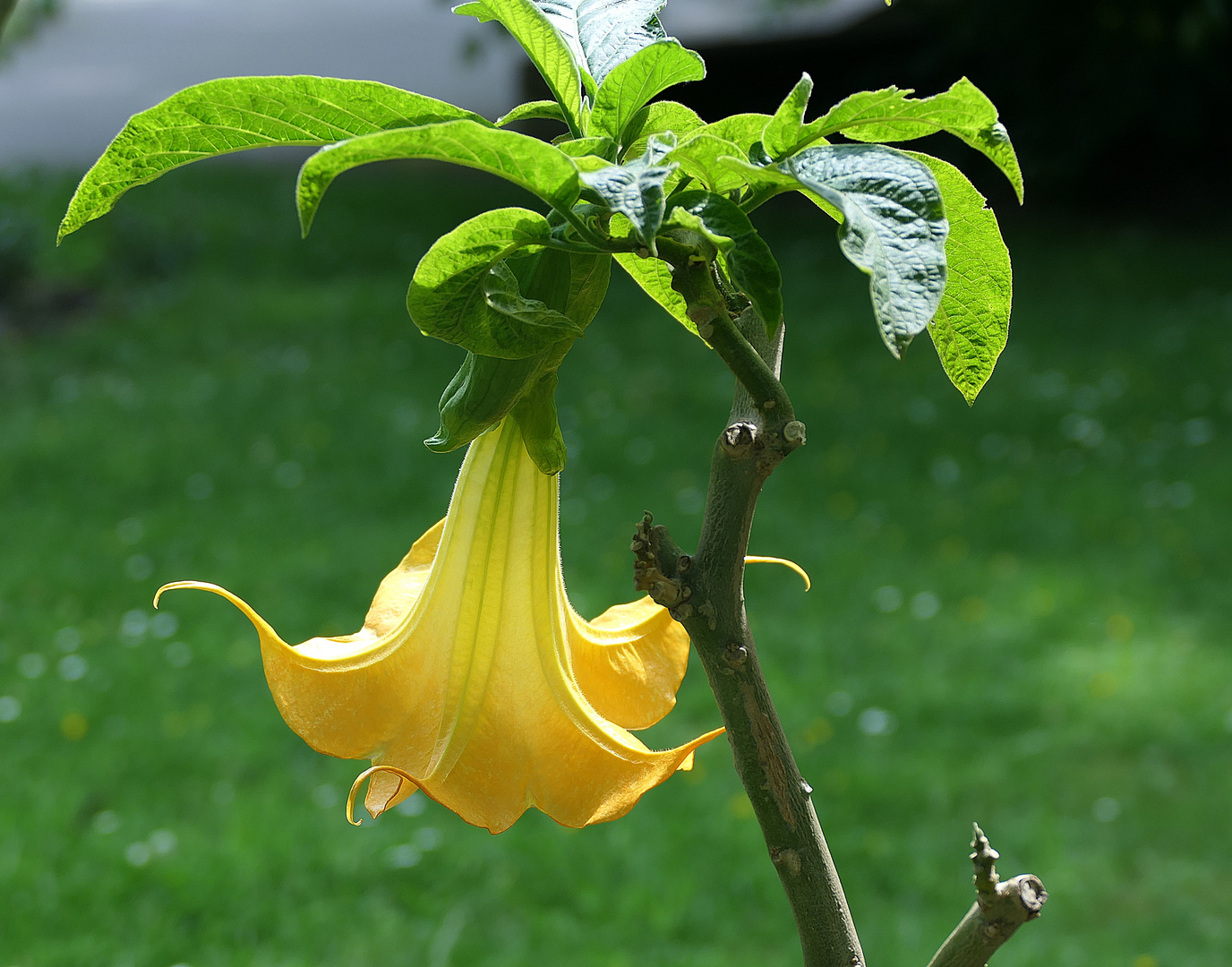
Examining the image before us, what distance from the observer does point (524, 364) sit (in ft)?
1.19

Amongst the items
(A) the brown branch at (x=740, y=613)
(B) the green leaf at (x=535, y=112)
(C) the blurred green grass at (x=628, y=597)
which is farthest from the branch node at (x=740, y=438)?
(C) the blurred green grass at (x=628, y=597)

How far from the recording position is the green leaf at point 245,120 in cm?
33

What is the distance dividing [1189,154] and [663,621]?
5.72 m

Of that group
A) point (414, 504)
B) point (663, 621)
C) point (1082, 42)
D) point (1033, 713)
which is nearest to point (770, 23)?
point (1082, 42)

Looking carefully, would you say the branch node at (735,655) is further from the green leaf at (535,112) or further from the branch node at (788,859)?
the green leaf at (535,112)

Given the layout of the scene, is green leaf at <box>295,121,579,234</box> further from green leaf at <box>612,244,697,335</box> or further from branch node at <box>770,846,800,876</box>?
branch node at <box>770,846,800,876</box>

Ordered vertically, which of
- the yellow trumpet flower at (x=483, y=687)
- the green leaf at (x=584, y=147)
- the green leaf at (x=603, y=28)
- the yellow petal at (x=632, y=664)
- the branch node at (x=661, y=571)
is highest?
the green leaf at (x=603, y=28)

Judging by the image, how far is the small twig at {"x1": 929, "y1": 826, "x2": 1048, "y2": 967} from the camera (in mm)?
437

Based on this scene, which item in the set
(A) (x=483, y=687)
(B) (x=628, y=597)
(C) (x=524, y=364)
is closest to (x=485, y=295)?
(C) (x=524, y=364)

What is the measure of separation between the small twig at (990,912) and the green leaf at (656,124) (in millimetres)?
252

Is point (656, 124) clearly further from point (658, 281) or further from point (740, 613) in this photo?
point (740, 613)

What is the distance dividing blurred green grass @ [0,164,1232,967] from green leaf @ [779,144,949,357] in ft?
4.60

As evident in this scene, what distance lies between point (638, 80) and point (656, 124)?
26 mm

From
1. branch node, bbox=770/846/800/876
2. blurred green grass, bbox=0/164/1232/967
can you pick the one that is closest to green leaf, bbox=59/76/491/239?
branch node, bbox=770/846/800/876
